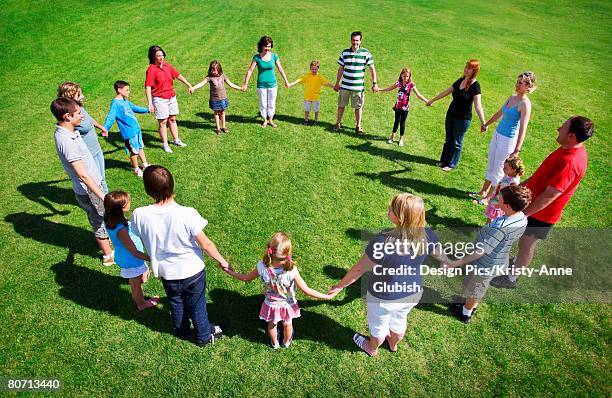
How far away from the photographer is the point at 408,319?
5.24 meters

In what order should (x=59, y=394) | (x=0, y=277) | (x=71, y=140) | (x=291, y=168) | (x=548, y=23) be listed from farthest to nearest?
(x=548, y=23) → (x=291, y=168) → (x=0, y=277) → (x=71, y=140) → (x=59, y=394)

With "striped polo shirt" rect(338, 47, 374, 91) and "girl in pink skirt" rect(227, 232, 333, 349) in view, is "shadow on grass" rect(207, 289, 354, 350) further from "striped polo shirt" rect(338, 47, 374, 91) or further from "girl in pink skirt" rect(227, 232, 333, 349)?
"striped polo shirt" rect(338, 47, 374, 91)

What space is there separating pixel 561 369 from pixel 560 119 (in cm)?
959

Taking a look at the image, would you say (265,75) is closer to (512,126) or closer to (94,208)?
(94,208)

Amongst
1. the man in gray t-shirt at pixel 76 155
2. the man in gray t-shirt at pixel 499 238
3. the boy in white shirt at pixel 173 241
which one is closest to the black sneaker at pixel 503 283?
the man in gray t-shirt at pixel 499 238

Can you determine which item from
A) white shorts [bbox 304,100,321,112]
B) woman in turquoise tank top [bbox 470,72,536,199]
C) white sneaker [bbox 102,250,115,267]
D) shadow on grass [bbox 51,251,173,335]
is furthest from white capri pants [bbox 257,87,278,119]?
shadow on grass [bbox 51,251,173,335]

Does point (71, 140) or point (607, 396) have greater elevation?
point (71, 140)

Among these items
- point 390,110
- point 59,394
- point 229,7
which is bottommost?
point 59,394

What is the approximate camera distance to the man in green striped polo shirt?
29.8 feet

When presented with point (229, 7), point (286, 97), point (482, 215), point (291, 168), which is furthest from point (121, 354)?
point (229, 7)

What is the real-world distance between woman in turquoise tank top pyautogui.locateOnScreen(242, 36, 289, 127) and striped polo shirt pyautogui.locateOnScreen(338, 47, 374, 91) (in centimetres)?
167

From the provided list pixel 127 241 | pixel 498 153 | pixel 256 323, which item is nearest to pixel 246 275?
pixel 256 323

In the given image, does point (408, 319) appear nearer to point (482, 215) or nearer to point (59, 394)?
point (482, 215)

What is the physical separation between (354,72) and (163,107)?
4726 millimetres
